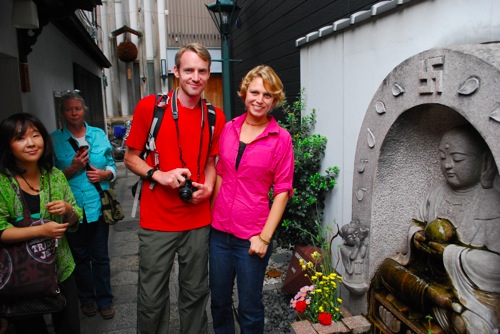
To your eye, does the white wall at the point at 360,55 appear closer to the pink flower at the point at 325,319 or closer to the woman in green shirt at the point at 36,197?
the pink flower at the point at 325,319

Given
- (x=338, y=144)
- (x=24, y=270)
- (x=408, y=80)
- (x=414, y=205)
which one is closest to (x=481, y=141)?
(x=408, y=80)

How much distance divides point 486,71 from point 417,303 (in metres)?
1.46

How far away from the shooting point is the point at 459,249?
2322mm

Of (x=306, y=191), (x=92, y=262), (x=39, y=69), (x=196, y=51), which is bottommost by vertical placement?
(x=92, y=262)

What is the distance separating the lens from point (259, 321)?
2.58 m

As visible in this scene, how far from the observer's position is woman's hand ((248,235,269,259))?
2.41 m

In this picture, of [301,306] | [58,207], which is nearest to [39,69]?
[58,207]

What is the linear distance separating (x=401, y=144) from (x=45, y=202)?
8.04 feet

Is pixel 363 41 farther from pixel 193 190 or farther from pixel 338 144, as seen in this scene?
pixel 193 190

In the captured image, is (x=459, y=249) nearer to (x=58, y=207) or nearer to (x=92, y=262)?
(x=58, y=207)

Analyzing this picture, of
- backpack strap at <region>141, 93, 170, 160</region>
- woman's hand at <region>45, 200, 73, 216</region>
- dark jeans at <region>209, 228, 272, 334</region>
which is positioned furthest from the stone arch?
woman's hand at <region>45, 200, 73, 216</region>

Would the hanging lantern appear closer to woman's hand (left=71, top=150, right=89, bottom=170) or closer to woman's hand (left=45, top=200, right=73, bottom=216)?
woman's hand (left=71, top=150, right=89, bottom=170)

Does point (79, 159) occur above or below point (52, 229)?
above

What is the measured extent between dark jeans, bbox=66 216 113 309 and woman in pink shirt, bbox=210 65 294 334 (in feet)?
4.57
